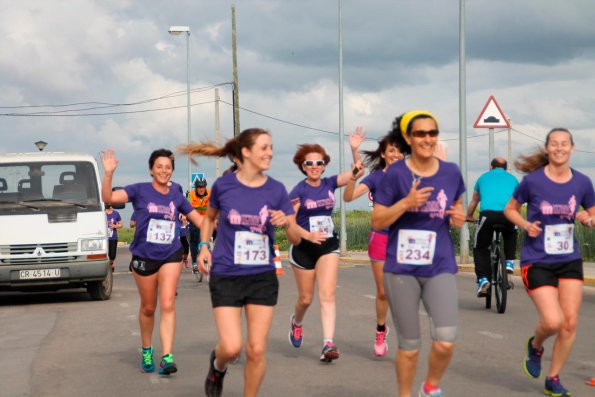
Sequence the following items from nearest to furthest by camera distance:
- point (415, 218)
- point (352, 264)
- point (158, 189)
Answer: point (415, 218), point (158, 189), point (352, 264)

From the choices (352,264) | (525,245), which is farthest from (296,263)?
(352,264)

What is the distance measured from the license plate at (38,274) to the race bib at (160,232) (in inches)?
278

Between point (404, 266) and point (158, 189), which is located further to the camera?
point (158, 189)

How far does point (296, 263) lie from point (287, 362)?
89 cm

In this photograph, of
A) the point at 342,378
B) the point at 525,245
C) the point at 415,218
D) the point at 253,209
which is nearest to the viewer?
the point at 415,218

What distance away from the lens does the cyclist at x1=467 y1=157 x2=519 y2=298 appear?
42.6ft

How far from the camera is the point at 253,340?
6336 mm

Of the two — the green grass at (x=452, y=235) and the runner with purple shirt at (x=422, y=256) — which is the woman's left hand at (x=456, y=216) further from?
the green grass at (x=452, y=235)

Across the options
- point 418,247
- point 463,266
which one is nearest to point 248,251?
point 418,247

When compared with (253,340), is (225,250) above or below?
above

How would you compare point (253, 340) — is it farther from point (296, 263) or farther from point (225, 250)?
point (296, 263)

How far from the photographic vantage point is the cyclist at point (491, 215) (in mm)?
12984

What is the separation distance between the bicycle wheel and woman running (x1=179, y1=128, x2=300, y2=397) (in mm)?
6718

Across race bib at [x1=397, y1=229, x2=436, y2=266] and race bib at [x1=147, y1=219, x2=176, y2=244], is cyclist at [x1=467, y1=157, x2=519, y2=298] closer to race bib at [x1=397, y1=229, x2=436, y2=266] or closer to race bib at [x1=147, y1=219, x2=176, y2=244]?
race bib at [x1=147, y1=219, x2=176, y2=244]
